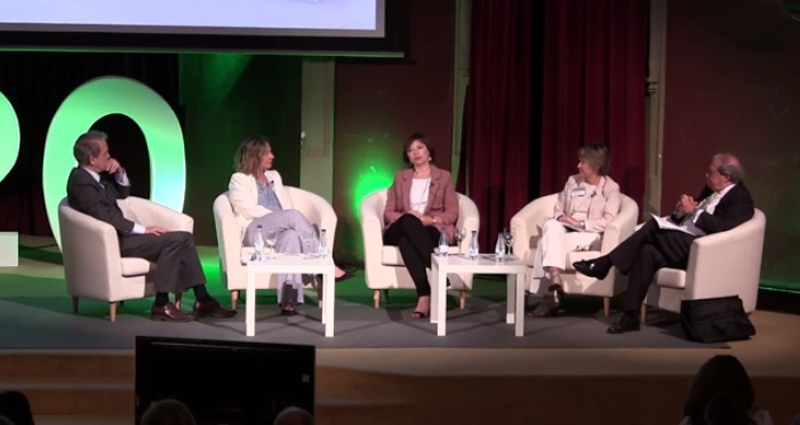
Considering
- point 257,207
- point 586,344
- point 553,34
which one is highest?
point 553,34

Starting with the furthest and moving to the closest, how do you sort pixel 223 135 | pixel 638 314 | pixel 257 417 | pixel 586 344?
pixel 223 135 → pixel 638 314 → pixel 586 344 → pixel 257 417

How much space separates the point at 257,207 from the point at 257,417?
3.74m

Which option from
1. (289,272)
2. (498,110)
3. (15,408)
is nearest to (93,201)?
(289,272)

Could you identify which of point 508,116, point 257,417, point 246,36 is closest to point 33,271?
point 246,36

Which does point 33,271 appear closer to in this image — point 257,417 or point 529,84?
point 529,84

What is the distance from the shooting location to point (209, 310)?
6711mm

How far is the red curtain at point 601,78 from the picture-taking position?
812 cm

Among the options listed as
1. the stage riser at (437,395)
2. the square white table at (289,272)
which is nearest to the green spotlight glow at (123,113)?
the square white table at (289,272)

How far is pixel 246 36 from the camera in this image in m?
8.14

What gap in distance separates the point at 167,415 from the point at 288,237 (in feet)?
13.8

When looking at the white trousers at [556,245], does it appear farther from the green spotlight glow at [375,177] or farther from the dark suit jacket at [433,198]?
the green spotlight glow at [375,177]

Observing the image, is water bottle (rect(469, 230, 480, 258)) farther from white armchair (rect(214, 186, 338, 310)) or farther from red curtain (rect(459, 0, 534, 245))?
red curtain (rect(459, 0, 534, 245))

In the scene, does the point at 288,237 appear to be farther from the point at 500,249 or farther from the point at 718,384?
the point at 718,384

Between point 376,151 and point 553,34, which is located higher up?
point 553,34
